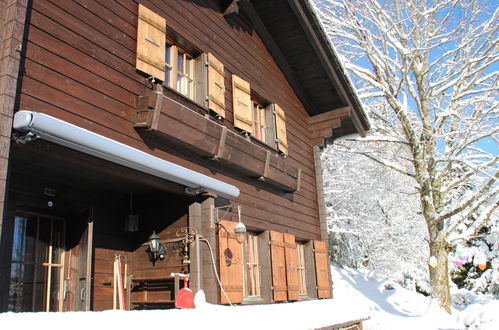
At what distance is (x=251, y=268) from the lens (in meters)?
7.54

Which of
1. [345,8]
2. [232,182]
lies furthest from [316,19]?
[345,8]

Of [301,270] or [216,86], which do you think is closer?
[216,86]

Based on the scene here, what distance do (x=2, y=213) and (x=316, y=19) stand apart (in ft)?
22.2

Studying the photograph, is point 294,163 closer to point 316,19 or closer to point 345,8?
point 316,19

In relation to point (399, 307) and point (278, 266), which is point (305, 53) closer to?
point (278, 266)

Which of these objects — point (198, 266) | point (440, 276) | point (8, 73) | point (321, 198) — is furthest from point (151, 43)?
point (440, 276)

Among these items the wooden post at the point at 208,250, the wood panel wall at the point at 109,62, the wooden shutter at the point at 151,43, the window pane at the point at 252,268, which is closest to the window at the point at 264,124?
the wood panel wall at the point at 109,62

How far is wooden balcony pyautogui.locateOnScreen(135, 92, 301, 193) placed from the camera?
5559mm

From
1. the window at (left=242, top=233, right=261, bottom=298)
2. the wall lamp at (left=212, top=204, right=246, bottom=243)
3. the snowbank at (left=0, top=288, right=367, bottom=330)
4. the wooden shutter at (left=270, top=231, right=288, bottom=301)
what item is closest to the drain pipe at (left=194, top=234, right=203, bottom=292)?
the wall lamp at (left=212, top=204, right=246, bottom=243)

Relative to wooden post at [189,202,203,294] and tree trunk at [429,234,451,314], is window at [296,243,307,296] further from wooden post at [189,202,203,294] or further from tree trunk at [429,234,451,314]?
tree trunk at [429,234,451,314]

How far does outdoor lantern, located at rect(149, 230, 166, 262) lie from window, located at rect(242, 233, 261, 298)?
4.49 feet

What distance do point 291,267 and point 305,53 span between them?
427cm

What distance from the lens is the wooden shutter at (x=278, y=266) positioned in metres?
7.64

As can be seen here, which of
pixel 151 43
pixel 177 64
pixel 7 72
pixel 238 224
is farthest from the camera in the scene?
pixel 177 64
